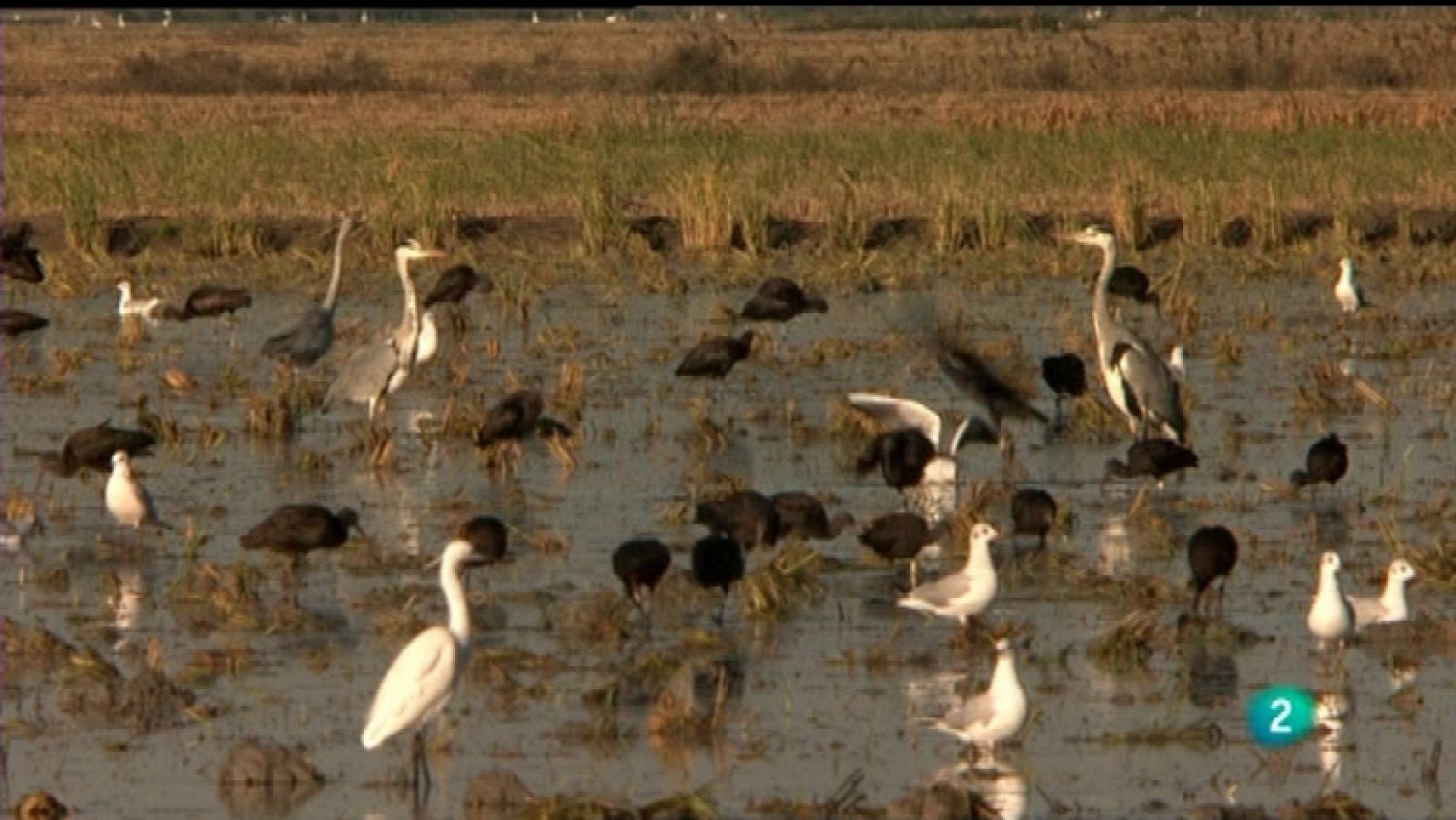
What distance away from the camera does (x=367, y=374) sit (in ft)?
53.4

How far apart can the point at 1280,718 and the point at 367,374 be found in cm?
796

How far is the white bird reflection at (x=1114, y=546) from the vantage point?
41.0 feet

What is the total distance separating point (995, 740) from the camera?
9.11 m

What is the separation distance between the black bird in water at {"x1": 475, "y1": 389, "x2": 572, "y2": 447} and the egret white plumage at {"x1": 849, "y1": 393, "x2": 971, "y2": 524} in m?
1.51

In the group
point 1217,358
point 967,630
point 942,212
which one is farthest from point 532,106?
point 967,630

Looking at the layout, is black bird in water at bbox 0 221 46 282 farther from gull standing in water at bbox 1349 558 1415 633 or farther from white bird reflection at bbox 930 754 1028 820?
white bird reflection at bbox 930 754 1028 820

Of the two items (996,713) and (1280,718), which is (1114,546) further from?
(996,713)

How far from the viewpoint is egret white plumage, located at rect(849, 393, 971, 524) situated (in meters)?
13.9

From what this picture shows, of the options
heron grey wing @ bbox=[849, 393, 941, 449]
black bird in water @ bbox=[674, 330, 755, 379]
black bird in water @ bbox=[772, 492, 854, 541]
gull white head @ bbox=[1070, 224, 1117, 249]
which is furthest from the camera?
gull white head @ bbox=[1070, 224, 1117, 249]

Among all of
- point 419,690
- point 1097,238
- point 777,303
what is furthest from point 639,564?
point 777,303

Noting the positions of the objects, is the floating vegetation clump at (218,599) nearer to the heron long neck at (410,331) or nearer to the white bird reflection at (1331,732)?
the white bird reflection at (1331,732)

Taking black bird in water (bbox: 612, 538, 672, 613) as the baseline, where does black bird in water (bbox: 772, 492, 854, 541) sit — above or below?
above

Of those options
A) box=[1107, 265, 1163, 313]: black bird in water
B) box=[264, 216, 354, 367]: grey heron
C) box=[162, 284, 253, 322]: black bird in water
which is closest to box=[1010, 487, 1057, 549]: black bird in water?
box=[264, 216, 354, 367]: grey heron

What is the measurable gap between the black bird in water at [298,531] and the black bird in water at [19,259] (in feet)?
32.7
